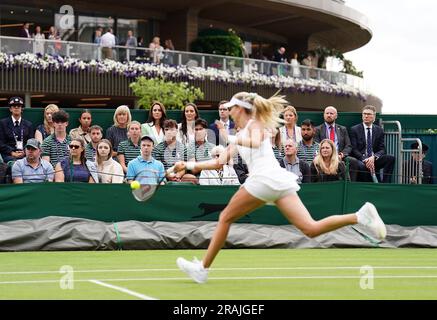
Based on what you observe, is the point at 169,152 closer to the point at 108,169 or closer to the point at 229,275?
the point at 108,169

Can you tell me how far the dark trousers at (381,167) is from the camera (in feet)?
65.1

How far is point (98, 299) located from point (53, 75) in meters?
32.4

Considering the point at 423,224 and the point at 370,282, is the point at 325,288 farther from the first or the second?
the point at 423,224

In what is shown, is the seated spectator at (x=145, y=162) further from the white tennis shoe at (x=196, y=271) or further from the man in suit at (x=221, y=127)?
the white tennis shoe at (x=196, y=271)

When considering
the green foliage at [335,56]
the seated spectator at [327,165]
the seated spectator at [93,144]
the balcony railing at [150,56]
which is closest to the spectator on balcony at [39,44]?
the balcony railing at [150,56]

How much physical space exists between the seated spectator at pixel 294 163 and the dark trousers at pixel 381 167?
138 centimetres

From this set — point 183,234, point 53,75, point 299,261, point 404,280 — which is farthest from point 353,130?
point 53,75

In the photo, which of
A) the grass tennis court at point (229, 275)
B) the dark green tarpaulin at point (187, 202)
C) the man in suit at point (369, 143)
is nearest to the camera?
the grass tennis court at point (229, 275)

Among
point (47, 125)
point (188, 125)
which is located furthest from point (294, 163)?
point (47, 125)

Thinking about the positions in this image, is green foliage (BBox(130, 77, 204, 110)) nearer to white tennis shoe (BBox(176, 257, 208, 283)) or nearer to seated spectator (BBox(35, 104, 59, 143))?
seated spectator (BBox(35, 104, 59, 143))

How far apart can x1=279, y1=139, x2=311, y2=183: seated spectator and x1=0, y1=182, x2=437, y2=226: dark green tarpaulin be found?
1.11 ft

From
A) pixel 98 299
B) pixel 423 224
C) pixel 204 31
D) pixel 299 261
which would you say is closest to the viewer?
pixel 98 299

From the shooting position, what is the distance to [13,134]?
19109 mm

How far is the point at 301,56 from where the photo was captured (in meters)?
60.9
